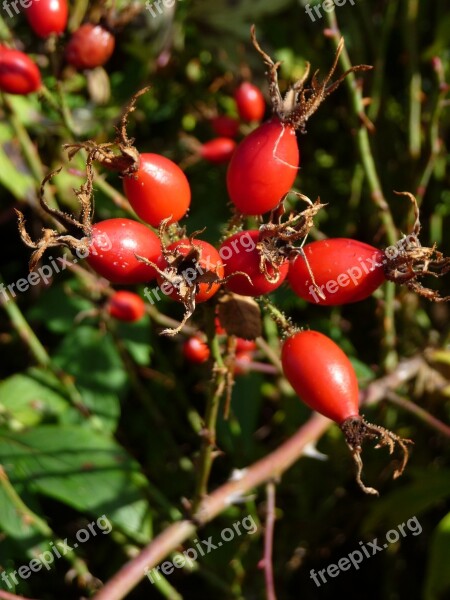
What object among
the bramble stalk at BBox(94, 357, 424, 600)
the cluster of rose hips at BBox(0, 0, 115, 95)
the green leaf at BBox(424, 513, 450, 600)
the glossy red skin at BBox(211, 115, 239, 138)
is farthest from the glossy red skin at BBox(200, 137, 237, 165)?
the green leaf at BBox(424, 513, 450, 600)

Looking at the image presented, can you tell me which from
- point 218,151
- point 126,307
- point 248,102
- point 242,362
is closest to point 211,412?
point 242,362

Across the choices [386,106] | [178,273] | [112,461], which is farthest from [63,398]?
[386,106]

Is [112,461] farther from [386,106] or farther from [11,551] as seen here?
[386,106]

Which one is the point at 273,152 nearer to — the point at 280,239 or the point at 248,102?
the point at 280,239

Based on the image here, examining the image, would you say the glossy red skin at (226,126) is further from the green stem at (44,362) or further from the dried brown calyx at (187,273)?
the dried brown calyx at (187,273)

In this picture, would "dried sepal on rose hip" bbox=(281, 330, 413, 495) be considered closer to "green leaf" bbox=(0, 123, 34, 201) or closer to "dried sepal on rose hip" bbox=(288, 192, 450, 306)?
"dried sepal on rose hip" bbox=(288, 192, 450, 306)

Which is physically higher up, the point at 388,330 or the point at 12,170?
the point at 12,170

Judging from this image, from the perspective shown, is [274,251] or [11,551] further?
[11,551]

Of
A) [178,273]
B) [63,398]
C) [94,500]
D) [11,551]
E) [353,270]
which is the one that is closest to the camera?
[178,273]
